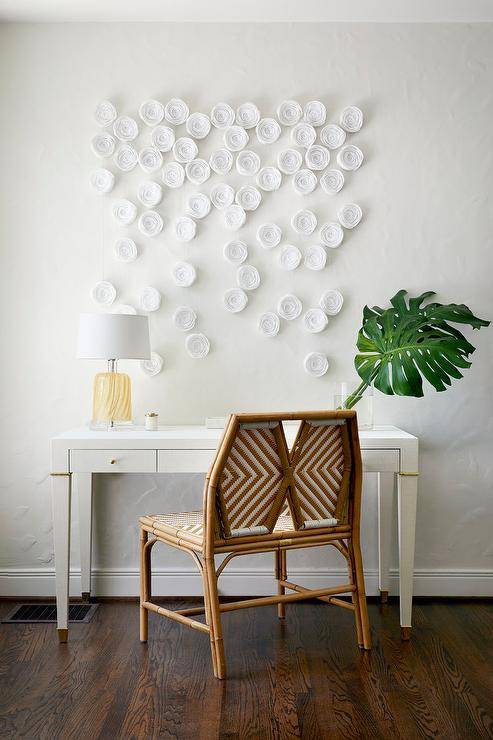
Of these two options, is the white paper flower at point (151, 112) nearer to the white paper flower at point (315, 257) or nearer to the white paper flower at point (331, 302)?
the white paper flower at point (315, 257)

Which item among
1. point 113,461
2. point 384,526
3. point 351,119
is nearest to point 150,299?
point 113,461

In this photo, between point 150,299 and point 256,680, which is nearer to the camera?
point 256,680

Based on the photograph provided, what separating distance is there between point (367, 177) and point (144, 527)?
5.98 ft

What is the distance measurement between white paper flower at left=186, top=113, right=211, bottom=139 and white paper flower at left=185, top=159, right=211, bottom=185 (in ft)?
0.37

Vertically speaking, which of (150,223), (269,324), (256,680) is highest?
(150,223)

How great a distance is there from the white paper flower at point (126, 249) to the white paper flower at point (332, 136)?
0.97 meters

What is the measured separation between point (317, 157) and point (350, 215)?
0.30m

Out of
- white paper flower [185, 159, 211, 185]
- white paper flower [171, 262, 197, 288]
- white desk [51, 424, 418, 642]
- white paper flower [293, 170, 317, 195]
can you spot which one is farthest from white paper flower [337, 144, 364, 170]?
white desk [51, 424, 418, 642]

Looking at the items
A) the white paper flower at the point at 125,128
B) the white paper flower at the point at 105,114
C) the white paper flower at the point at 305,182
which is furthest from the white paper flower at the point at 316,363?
the white paper flower at the point at 105,114

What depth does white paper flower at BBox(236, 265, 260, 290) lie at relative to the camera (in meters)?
3.46

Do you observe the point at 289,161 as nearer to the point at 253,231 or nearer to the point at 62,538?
the point at 253,231

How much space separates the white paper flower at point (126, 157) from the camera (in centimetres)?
347

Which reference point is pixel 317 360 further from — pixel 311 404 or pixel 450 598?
pixel 450 598

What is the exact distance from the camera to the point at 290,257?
3459 mm
